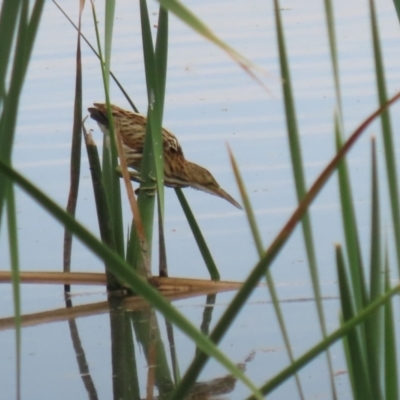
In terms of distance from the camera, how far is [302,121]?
434cm

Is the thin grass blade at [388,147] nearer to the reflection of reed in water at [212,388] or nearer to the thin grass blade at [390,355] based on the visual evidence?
the thin grass blade at [390,355]

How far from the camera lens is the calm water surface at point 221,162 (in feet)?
8.80

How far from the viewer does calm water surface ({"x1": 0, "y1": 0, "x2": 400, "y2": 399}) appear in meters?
2.68

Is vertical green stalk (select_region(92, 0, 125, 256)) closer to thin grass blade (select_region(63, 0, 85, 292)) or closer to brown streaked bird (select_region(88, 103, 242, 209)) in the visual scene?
thin grass blade (select_region(63, 0, 85, 292))

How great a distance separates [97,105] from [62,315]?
925mm

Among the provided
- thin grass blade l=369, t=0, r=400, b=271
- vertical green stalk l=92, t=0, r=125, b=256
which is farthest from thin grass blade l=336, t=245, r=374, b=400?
vertical green stalk l=92, t=0, r=125, b=256

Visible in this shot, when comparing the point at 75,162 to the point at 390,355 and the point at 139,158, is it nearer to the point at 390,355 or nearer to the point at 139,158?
the point at 139,158

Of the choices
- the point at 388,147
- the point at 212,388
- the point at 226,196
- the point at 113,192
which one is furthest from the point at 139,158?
the point at 388,147

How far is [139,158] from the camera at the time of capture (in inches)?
148

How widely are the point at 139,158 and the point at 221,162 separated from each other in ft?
1.57

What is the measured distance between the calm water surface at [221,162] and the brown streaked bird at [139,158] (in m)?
0.10

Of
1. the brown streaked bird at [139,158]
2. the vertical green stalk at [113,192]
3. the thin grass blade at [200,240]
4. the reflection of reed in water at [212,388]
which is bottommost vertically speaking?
the reflection of reed in water at [212,388]

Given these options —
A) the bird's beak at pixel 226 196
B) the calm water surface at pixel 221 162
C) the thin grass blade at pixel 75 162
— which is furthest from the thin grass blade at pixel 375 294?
the bird's beak at pixel 226 196

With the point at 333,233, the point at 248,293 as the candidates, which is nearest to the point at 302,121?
the point at 333,233
